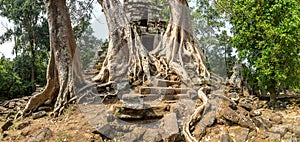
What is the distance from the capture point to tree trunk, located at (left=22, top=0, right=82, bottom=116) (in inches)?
226

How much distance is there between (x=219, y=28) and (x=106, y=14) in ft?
28.1

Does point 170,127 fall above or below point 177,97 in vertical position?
below

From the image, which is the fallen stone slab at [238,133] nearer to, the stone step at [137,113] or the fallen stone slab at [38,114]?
the stone step at [137,113]

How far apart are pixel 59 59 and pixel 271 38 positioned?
6.22m

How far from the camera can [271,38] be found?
8664 mm

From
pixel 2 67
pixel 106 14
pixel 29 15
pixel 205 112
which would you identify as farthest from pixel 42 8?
pixel 205 112

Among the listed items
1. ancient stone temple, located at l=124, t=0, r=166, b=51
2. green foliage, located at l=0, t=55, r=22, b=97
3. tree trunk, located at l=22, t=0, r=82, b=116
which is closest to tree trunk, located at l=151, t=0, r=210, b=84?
tree trunk, located at l=22, t=0, r=82, b=116

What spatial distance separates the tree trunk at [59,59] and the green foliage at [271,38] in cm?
558

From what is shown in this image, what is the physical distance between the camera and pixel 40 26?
15344mm

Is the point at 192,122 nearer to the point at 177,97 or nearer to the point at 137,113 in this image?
the point at 137,113

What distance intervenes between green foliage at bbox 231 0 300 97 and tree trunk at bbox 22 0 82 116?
5.58m

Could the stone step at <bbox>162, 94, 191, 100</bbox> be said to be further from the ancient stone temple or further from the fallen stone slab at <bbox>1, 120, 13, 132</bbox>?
the ancient stone temple

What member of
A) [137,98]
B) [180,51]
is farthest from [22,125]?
[180,51]

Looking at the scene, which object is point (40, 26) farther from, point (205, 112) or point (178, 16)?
point (205, 112)
